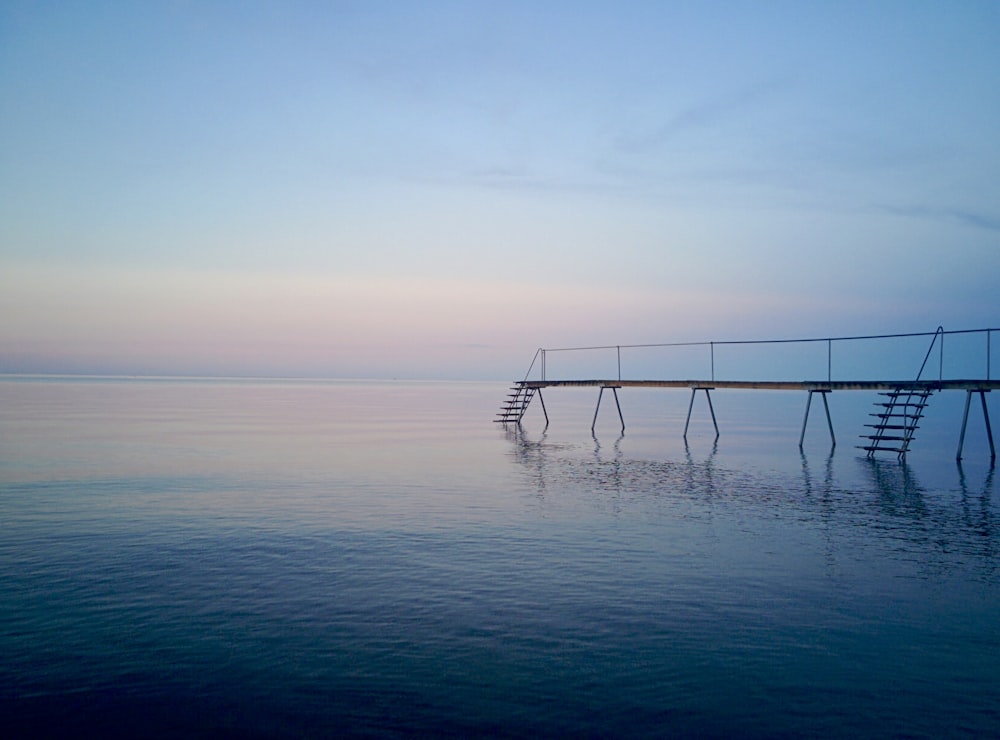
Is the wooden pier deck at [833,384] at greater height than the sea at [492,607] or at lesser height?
greater

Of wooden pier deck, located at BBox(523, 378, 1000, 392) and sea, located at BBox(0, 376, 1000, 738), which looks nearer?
sea, located at BBox(0, 376, 1000, 738)

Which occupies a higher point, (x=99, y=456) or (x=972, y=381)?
(x=972, y=381)

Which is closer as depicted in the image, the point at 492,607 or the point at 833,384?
the point at 492,607

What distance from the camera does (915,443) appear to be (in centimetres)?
4278

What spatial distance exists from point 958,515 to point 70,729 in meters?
18.8

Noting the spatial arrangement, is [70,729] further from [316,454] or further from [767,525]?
[316,454]

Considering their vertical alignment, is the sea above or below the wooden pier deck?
below

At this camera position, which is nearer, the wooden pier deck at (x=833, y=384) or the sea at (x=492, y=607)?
the sea at (x=492, y=607)

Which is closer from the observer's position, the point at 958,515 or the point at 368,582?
the point at 368,582

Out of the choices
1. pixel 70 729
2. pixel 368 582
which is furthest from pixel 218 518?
pixel 70 729

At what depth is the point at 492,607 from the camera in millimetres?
11281

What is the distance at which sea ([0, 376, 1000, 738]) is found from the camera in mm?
8031

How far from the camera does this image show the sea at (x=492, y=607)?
803 cm

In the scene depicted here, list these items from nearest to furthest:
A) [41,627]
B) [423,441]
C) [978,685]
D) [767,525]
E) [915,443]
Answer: [978,685] < [41,627] < [767,525] < [423,441] < [915,443]
